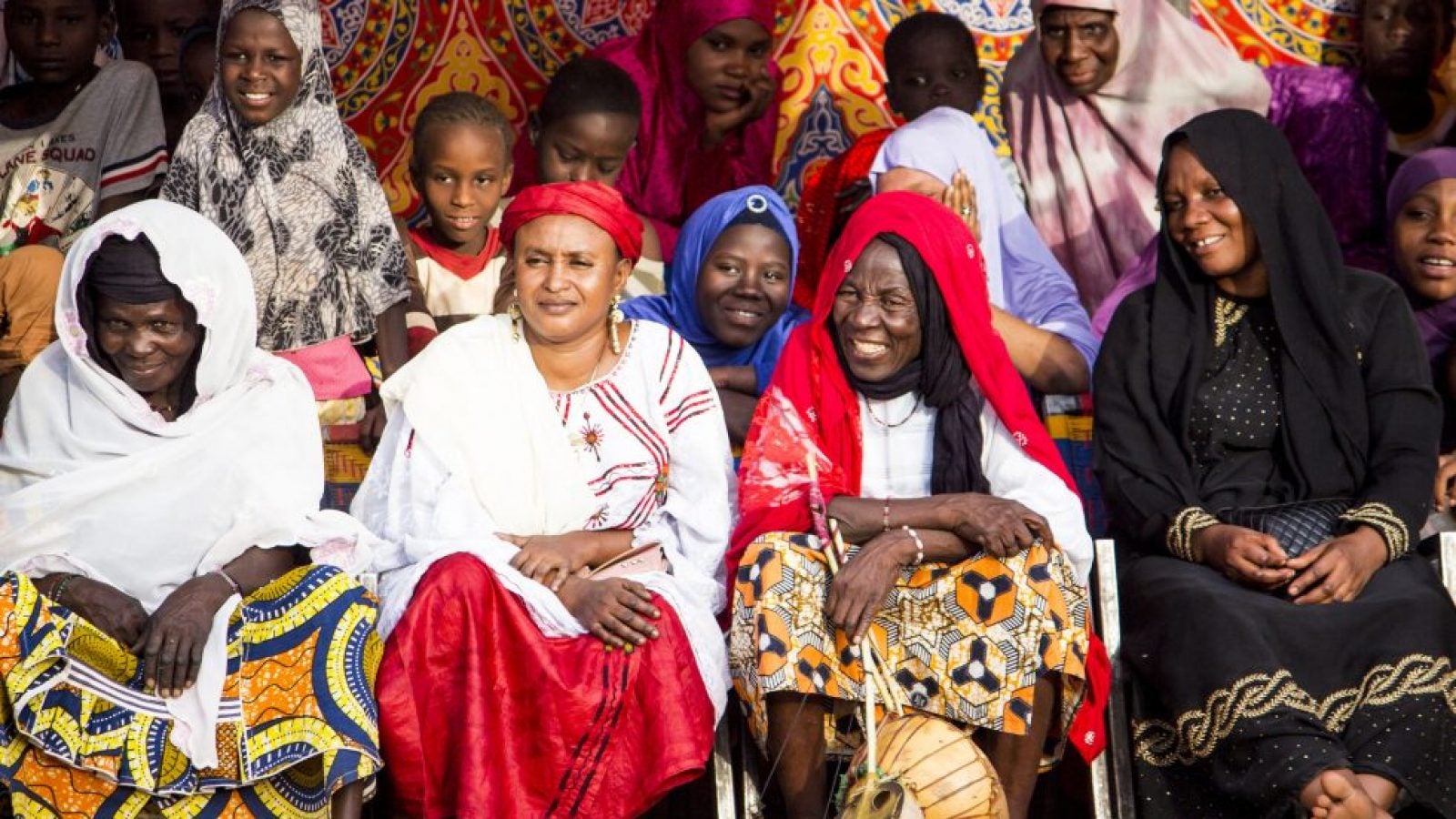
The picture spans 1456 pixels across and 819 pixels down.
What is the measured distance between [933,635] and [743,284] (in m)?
1.87

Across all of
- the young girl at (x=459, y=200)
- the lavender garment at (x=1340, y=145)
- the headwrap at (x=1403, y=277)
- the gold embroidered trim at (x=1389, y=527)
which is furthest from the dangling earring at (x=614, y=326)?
the lavender garment at (x=1340, y=145)

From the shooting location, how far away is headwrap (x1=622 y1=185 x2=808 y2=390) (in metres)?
6.62

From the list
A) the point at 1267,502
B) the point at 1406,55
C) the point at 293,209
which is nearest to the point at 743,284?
the point at 293,209

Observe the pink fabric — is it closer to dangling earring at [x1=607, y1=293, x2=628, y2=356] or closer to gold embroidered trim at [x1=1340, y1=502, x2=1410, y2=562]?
dangling earring at [x1=607, y1=293, x2=628, y2=356]

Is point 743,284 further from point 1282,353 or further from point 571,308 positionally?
point 1282,353

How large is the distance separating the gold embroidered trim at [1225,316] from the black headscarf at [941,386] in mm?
757

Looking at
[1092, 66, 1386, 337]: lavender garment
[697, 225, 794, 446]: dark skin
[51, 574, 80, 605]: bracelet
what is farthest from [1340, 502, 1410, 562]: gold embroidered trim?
[51, 574, 80, 605]: bracelet

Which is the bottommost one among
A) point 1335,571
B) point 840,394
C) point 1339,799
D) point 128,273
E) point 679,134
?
point 1339,799

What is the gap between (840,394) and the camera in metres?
5.50

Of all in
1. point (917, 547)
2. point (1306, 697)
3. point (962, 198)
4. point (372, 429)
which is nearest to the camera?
point (1306, 697)

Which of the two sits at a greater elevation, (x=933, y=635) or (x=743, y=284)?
(x=743, y=284)

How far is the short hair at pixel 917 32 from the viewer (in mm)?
7551

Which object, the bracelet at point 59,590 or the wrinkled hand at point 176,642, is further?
the bracelet at point 59,590

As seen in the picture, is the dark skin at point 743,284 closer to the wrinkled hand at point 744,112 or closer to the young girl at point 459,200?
the young girl at point 459,200
